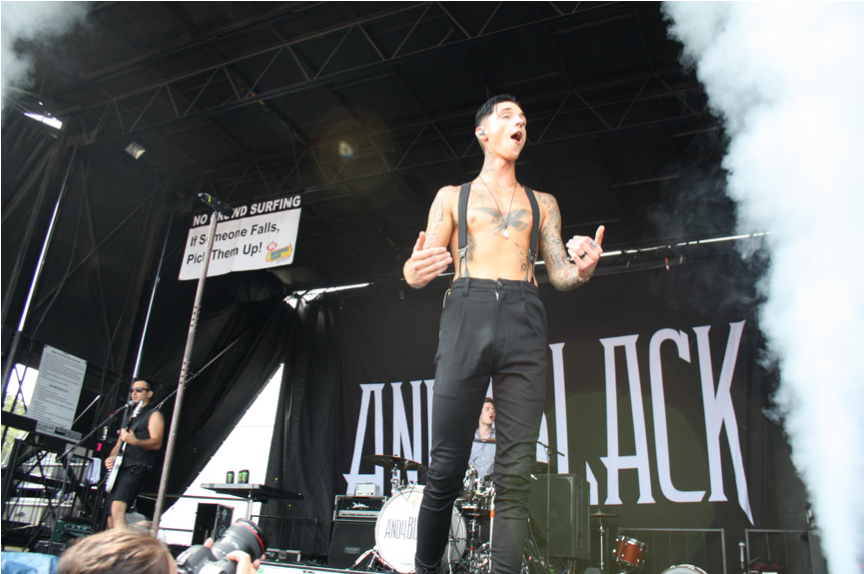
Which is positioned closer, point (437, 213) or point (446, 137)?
point (437, 213)

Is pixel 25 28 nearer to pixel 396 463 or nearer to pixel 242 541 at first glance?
pixel 396 463

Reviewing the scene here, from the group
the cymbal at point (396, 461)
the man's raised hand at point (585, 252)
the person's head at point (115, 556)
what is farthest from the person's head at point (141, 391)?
the person's head at point (115, 556)

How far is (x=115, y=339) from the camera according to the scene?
7.71 metres

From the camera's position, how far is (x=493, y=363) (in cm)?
210

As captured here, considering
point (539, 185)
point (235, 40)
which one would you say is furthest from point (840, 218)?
point (235, 40)

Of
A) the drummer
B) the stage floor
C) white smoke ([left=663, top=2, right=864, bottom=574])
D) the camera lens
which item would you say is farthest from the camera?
the drummer

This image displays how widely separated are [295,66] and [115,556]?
6.70 metres

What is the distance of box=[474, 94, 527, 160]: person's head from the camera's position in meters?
Result: 2.52

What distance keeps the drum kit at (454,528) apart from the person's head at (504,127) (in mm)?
3353

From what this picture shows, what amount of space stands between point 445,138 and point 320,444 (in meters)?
4.69

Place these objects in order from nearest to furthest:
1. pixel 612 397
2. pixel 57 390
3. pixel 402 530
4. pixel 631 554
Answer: pixel 402 530 → pixel 631 554 → pixel 57 390 → pixel 612 397

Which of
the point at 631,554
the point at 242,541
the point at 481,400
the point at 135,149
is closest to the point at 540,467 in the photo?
the point at 631,554

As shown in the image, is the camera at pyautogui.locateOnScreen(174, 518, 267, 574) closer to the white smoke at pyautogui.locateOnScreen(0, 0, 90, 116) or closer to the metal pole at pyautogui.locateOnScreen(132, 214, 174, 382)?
the white smoke at pyautogui.locateOnScreen(0, 0, 90, 116)

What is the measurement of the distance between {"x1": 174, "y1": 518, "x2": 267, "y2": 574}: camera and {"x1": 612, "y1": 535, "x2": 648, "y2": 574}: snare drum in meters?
5.04
